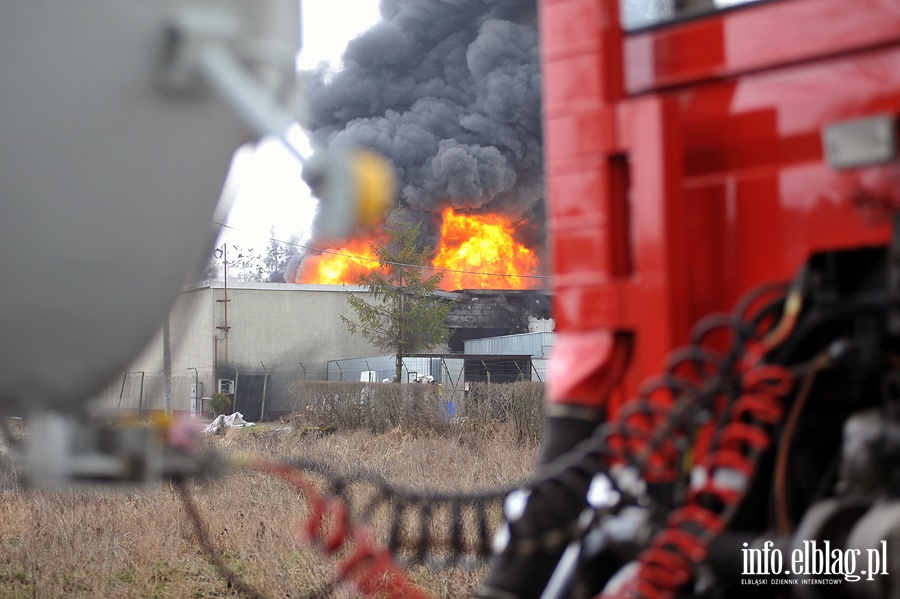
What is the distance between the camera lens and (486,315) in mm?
39656

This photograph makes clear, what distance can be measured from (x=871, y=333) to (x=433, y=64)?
53.9m

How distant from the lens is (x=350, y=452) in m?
9.84

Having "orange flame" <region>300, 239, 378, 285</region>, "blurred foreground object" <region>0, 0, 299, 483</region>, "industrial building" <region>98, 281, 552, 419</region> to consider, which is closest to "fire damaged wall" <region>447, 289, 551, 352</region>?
"industrial building" <region>98, 281, 552, 419</region>

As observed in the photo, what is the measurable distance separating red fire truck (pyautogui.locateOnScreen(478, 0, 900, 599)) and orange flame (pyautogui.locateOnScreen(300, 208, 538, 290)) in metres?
39.2

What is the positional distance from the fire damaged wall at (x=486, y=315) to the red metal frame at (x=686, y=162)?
119 feet

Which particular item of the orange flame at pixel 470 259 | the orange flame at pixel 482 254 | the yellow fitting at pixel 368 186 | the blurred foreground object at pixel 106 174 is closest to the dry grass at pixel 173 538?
the blurred foreground object at pixel 106 174

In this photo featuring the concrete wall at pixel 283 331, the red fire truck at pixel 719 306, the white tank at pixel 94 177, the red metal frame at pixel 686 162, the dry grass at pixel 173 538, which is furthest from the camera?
the concrete wall at pixel 283 331

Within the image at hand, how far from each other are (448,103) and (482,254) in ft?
32.7

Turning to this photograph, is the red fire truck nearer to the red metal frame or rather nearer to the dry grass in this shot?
Result: the red metal frame

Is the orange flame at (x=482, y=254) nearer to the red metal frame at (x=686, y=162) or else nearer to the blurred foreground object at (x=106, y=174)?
the red metal frame at (x=686, y=162)

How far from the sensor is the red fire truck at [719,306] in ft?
4.98

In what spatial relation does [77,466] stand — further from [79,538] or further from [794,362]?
[79,538]

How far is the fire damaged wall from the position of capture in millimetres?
38938

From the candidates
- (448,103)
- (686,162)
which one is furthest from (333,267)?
(686,162)
